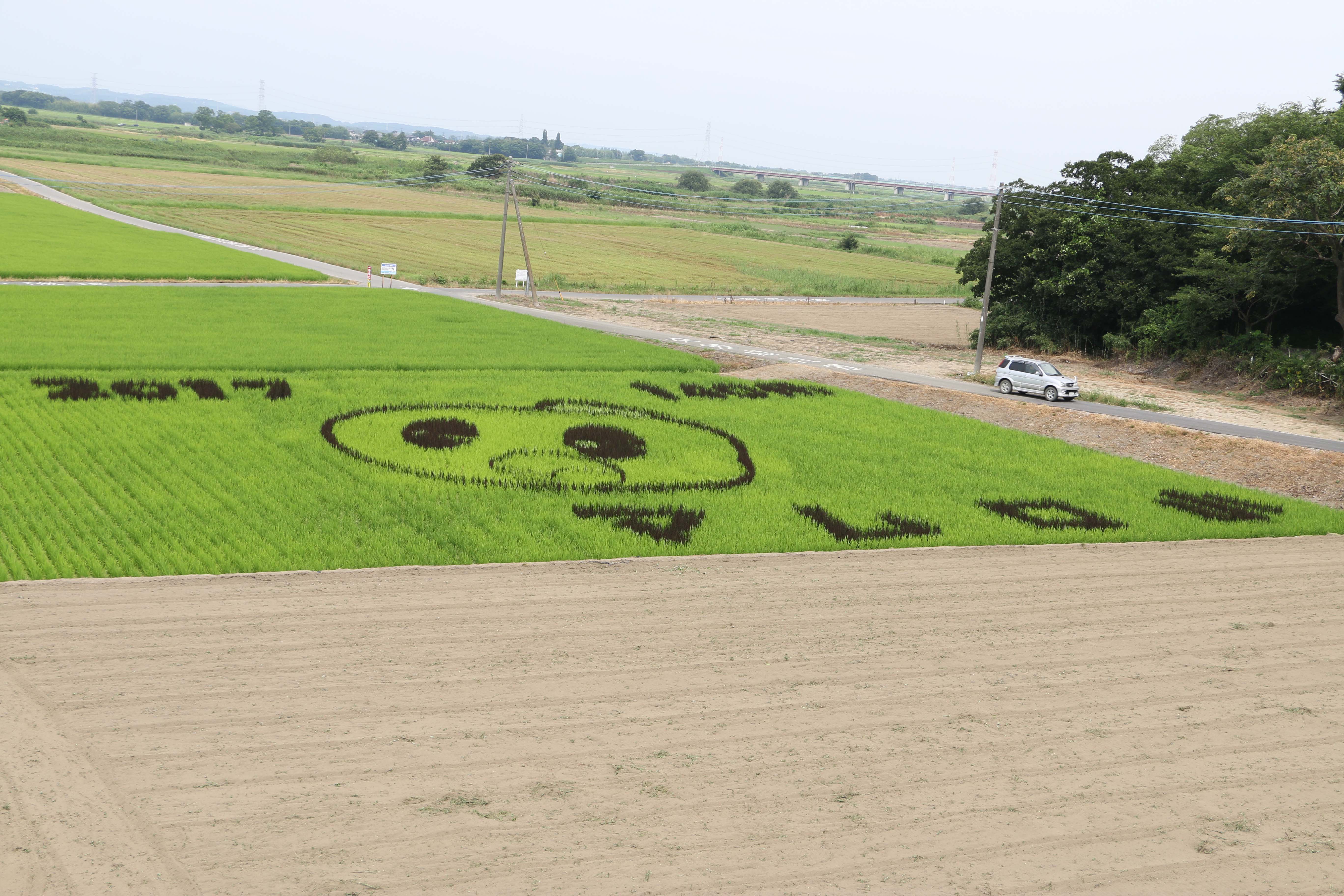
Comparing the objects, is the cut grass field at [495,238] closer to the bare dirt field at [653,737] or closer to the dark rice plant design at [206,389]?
the dark rice plant design at [206,389]

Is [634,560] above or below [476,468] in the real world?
below

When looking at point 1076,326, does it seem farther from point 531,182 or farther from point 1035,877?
point 531,182

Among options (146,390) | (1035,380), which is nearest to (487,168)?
(1035,380)

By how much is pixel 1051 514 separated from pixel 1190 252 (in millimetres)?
30574

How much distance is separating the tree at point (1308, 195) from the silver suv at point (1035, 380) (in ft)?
29.0

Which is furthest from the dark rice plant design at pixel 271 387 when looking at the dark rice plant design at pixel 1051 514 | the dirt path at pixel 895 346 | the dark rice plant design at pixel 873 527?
the dirt path at pixel 895 346

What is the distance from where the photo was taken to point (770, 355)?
4294cm

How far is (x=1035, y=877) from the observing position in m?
8.16

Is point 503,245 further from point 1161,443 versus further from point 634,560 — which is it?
point 634,560

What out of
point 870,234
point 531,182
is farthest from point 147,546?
point 531,182

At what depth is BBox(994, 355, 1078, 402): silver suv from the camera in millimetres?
34906

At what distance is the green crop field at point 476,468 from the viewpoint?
16.1m

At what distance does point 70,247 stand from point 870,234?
9942 centimetres

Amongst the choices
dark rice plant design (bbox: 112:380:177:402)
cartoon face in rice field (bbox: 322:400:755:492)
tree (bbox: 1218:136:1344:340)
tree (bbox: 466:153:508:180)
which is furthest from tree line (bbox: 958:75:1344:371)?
tree (bbox: 466:153:508:180)
